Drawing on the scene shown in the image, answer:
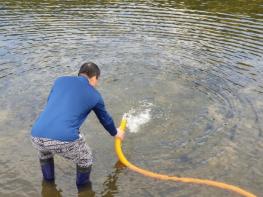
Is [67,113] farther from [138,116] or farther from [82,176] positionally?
[138,116]

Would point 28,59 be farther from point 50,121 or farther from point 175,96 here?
point 50,121

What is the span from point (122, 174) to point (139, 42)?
8662mm

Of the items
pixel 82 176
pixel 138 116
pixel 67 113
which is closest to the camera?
pixel 67 113

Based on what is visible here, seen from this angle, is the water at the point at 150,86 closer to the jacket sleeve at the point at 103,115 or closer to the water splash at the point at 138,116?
the water splash at the point at 138,116

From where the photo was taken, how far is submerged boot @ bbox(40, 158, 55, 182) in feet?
25.7

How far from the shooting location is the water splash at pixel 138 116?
10849 mm

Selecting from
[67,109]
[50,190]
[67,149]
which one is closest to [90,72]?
[67,109]

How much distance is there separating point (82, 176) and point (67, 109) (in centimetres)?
148

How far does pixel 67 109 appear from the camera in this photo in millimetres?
7059

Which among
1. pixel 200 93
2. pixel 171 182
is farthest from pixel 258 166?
pixel 200 93

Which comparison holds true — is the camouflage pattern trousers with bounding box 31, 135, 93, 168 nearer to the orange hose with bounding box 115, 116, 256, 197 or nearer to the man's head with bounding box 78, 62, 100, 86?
the man's head with bounding box 78, 62, 100, 86

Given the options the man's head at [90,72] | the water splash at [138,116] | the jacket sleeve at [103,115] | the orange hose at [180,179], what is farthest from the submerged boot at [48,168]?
the water splash at [138,116]

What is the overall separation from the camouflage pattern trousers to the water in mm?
1117

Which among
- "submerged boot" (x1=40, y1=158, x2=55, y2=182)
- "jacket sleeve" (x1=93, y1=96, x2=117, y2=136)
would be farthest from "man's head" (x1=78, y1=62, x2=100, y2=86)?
"submerged boot" (x1=40, y1=158, x2=55, y2=182)
